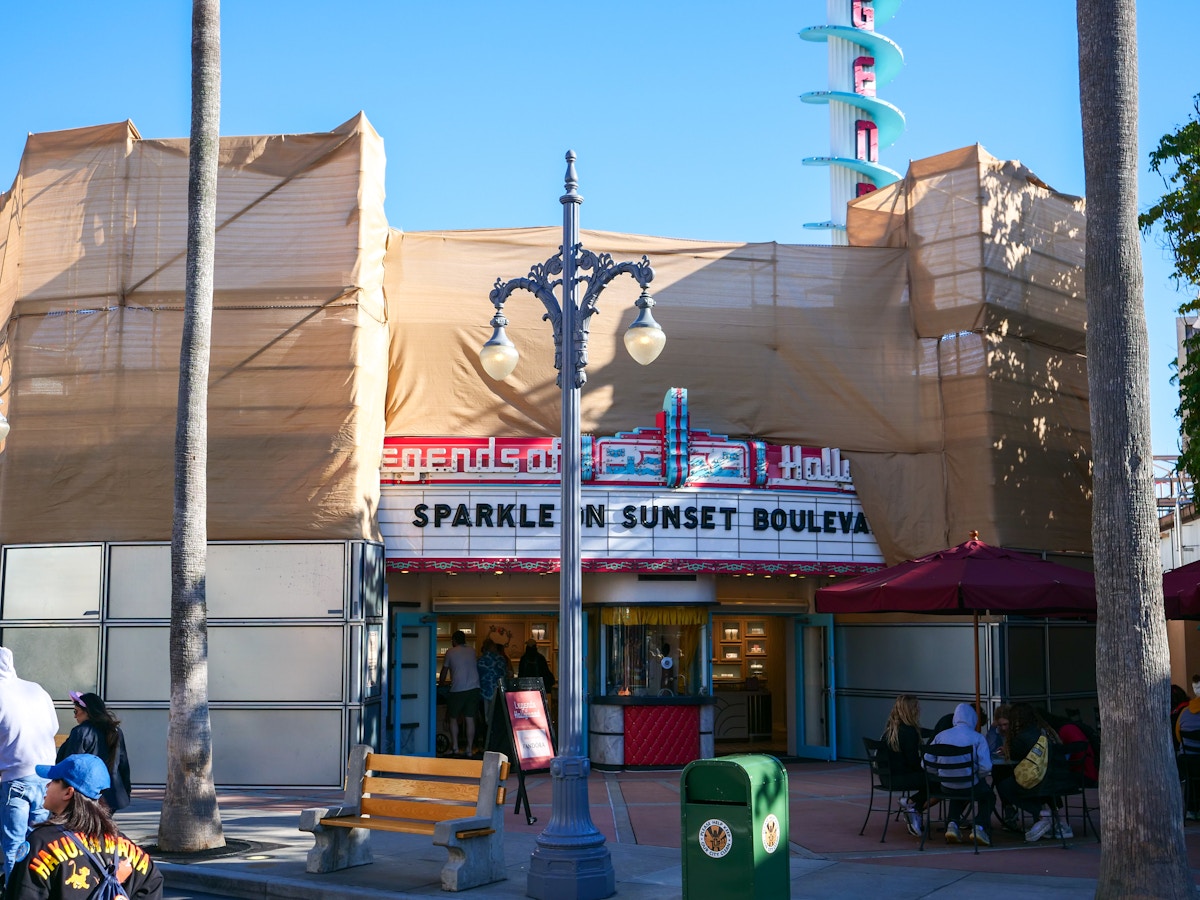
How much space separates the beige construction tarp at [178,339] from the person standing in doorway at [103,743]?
19.8 feet

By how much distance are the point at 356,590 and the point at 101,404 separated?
447 centimetres

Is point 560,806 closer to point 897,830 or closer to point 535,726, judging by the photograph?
point 535,726

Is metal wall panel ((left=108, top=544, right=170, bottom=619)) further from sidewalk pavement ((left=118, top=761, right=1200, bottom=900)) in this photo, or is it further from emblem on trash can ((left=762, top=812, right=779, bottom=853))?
emblem on trash can ((left=762, top=812, right=779, bottom=853))

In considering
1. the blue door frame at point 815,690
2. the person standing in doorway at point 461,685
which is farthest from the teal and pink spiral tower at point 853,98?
the person standing in doorway at point 461,685

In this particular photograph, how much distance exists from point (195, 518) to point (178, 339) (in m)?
5.42

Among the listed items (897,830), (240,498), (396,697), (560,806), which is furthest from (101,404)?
(897,830)

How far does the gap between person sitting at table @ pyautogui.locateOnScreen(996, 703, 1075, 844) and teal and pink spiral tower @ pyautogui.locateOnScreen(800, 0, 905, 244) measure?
144ft

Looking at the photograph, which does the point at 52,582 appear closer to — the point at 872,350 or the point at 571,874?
the point at 571,874

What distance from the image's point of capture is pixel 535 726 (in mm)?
13008

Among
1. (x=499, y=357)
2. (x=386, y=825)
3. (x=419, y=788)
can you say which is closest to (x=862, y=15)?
(x=499, y=357)

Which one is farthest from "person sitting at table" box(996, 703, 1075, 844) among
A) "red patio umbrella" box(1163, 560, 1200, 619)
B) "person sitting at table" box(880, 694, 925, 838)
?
"red patio umbrella" box(1163, 560, 1200, 619)

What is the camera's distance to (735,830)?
8609 mm

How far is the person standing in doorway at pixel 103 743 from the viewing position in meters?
10.1

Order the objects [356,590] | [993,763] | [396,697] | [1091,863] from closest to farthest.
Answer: [1091,863]
[993,763]
[356,590]
[396,697]
